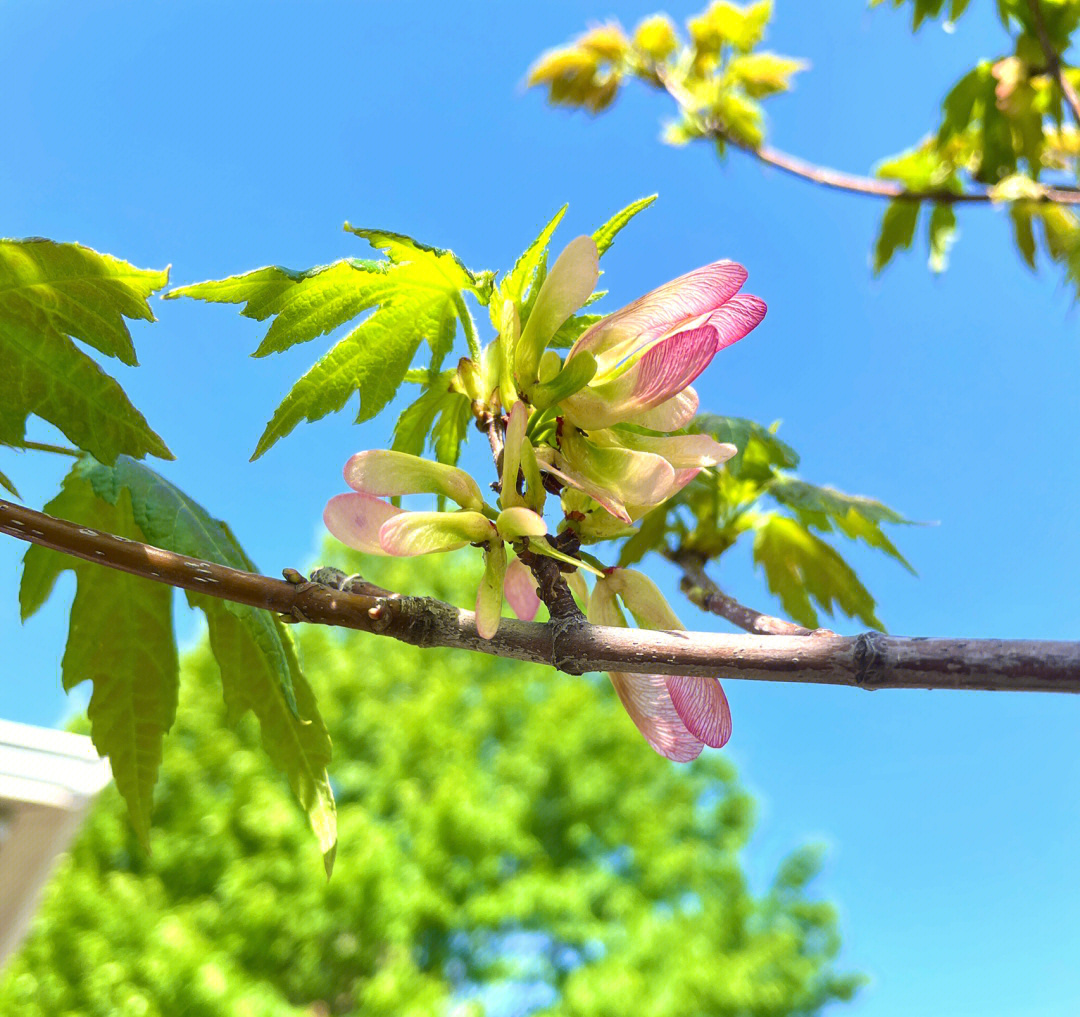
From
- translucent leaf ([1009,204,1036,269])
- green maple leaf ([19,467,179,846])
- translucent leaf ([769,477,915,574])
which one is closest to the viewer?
green maple leaf ([19,467,179,846])

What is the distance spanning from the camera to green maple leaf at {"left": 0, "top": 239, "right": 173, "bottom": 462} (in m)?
0.69

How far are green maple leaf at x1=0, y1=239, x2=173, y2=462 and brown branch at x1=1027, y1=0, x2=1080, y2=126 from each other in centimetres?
190

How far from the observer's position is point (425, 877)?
877cm

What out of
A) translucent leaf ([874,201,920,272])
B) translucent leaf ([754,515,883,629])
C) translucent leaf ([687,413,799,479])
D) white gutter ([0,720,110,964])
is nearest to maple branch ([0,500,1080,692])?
translucent leaf ([687,413,799,479])

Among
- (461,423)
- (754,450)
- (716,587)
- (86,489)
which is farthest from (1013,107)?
(86,489)

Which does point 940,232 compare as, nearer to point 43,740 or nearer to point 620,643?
point 620,643

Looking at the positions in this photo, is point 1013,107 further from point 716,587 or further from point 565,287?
point 565,287

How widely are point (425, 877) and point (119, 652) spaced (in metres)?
8.63

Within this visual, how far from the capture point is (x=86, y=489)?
88cm

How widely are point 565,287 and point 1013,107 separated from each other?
2.05 meters

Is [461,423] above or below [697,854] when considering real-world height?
below

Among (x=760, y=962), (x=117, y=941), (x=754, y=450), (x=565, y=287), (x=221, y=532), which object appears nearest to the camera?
(x=565, y=287)

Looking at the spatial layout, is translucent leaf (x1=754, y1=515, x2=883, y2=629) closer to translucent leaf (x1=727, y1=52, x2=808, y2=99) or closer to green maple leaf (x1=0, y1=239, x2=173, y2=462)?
green maple leaf (x1=0, y1=239, x2=173, y2=462)

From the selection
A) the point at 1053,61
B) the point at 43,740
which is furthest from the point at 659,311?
the point at 43,740
